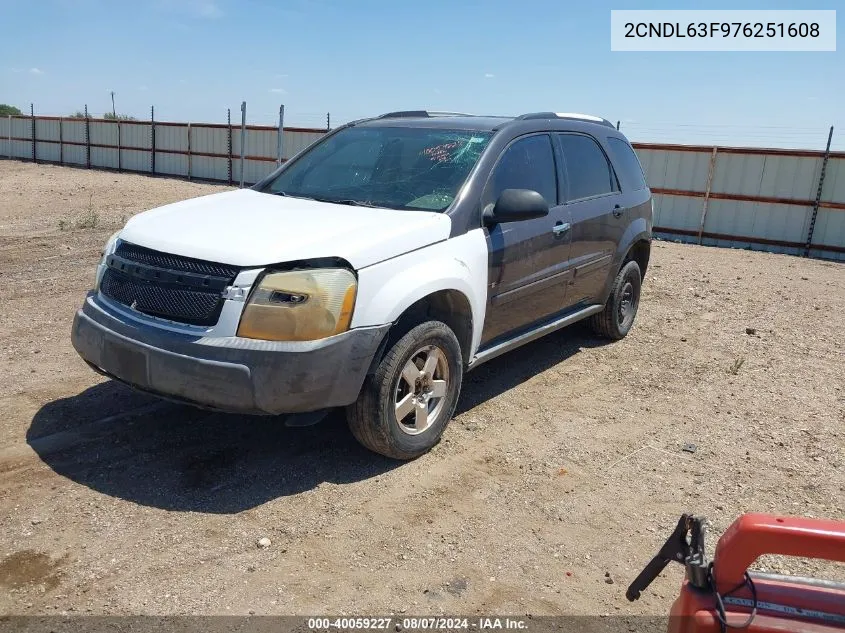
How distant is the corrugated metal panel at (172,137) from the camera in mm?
26688

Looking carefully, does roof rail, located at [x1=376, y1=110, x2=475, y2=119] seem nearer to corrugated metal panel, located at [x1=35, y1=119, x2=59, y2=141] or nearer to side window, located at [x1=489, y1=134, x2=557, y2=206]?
side window, located at [x1=489, y1=134, x2=557, y2=206]

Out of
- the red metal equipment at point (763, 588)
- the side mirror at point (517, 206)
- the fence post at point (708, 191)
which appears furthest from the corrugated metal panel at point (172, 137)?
the red metal equipment at point (763, 588)

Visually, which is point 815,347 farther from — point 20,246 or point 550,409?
point 20,246

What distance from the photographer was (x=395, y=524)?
139 inches

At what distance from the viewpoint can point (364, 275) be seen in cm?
368

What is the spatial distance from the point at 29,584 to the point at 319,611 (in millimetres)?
1139

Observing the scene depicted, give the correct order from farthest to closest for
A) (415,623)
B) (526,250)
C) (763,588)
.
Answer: (526,250)
(415,623)
(763,588)

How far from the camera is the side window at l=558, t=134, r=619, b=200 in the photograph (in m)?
5.49

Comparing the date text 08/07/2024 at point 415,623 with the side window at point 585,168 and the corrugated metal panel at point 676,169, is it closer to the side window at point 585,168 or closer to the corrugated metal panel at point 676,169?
the side window at point 585,168

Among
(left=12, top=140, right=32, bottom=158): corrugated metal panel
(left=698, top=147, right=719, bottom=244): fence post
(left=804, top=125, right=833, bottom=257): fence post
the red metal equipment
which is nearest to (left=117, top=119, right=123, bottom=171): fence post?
(left=12, top=140, right=32, bottom=158): corrugated metal panel

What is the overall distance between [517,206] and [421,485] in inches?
66.0

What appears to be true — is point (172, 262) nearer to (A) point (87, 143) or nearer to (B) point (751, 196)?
(B) point (751, 196)

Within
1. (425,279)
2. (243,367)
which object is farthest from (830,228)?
Result: (243,367)

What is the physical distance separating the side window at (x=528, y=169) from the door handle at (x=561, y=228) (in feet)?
0.51
